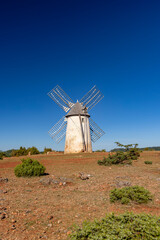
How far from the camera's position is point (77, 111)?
3491cm

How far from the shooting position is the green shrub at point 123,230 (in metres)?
3.22

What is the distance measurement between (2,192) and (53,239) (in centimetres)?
487

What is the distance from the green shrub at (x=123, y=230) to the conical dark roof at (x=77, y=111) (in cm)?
3071

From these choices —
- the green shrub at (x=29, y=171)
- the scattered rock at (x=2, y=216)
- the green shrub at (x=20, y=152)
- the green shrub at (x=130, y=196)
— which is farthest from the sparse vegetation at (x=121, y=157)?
the green shrub at (x=20, y=152)

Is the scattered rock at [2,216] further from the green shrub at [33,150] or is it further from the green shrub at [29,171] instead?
the green shrub at [33,150]

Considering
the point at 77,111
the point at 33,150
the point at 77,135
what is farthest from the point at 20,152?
the point at 77,111

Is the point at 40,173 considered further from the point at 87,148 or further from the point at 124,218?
the point at 87,148

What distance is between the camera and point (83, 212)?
5668mm

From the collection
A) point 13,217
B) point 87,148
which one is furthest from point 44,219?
point 87,148

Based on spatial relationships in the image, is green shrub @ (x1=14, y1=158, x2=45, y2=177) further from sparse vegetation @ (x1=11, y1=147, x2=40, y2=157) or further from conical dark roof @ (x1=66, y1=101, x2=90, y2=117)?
sparse vegetation @ (x1=11, y1=147, x2=40, y2=157)

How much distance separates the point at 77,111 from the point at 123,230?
31.8 metres

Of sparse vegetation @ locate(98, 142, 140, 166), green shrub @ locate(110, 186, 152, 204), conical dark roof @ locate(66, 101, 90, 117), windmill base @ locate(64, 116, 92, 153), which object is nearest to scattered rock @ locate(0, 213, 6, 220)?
green shrub @ locate(110, 186, 152, 204)

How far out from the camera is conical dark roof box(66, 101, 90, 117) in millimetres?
34516

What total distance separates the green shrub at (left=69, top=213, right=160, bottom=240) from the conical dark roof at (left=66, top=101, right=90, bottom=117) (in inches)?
1209
